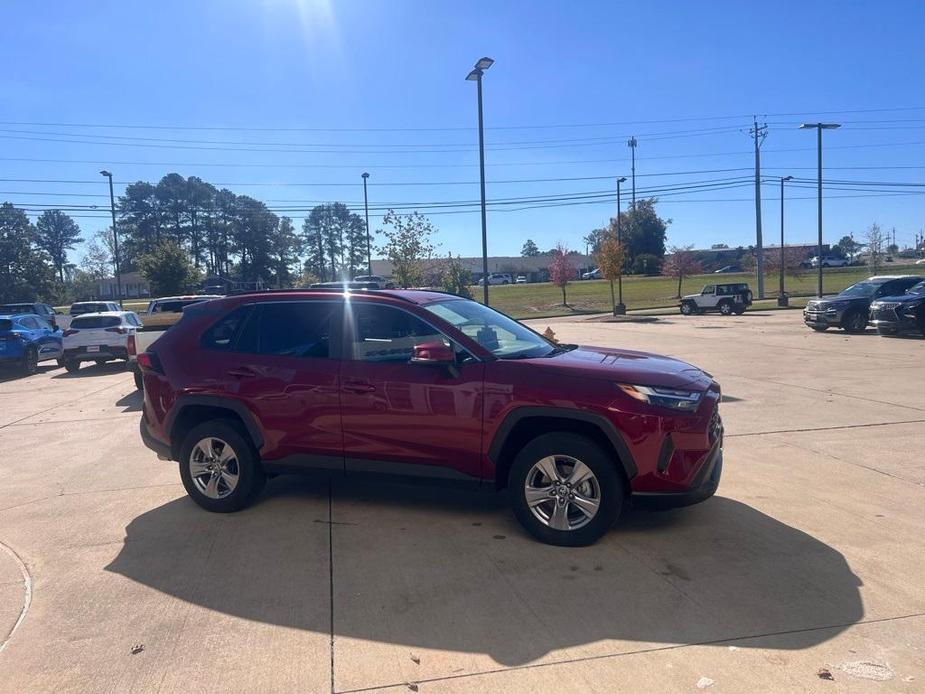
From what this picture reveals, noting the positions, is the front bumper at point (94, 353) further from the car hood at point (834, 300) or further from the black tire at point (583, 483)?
the car hood at point (834, 300)

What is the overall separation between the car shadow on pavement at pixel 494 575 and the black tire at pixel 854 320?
20.2 metres

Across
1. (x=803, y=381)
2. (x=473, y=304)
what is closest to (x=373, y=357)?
(x=473, y=304)

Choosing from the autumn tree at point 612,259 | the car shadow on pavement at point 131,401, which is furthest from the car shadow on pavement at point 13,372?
the autumn tree at point 612,259

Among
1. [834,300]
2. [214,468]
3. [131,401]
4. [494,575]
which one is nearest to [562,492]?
[494,575]

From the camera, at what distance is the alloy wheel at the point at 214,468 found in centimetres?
571

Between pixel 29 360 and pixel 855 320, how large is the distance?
24767mm

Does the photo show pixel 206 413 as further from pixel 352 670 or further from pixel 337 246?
pixel 337 246

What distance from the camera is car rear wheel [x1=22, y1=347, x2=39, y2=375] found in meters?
18.4

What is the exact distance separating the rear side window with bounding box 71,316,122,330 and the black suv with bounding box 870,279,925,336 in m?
21.9

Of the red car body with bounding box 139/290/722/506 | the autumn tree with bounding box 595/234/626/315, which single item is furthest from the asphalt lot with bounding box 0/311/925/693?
the autumn tree with bounding box 595/234/626/315

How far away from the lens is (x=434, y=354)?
15.9 feet

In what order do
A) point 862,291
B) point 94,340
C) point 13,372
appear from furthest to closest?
point 862,291 < point 13,372 < point 94,340

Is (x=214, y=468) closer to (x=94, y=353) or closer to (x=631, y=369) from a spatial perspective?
(x=631, y=369)

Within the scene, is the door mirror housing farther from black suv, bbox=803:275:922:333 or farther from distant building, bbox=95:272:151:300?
distant building, bbox=95:272:151:300
